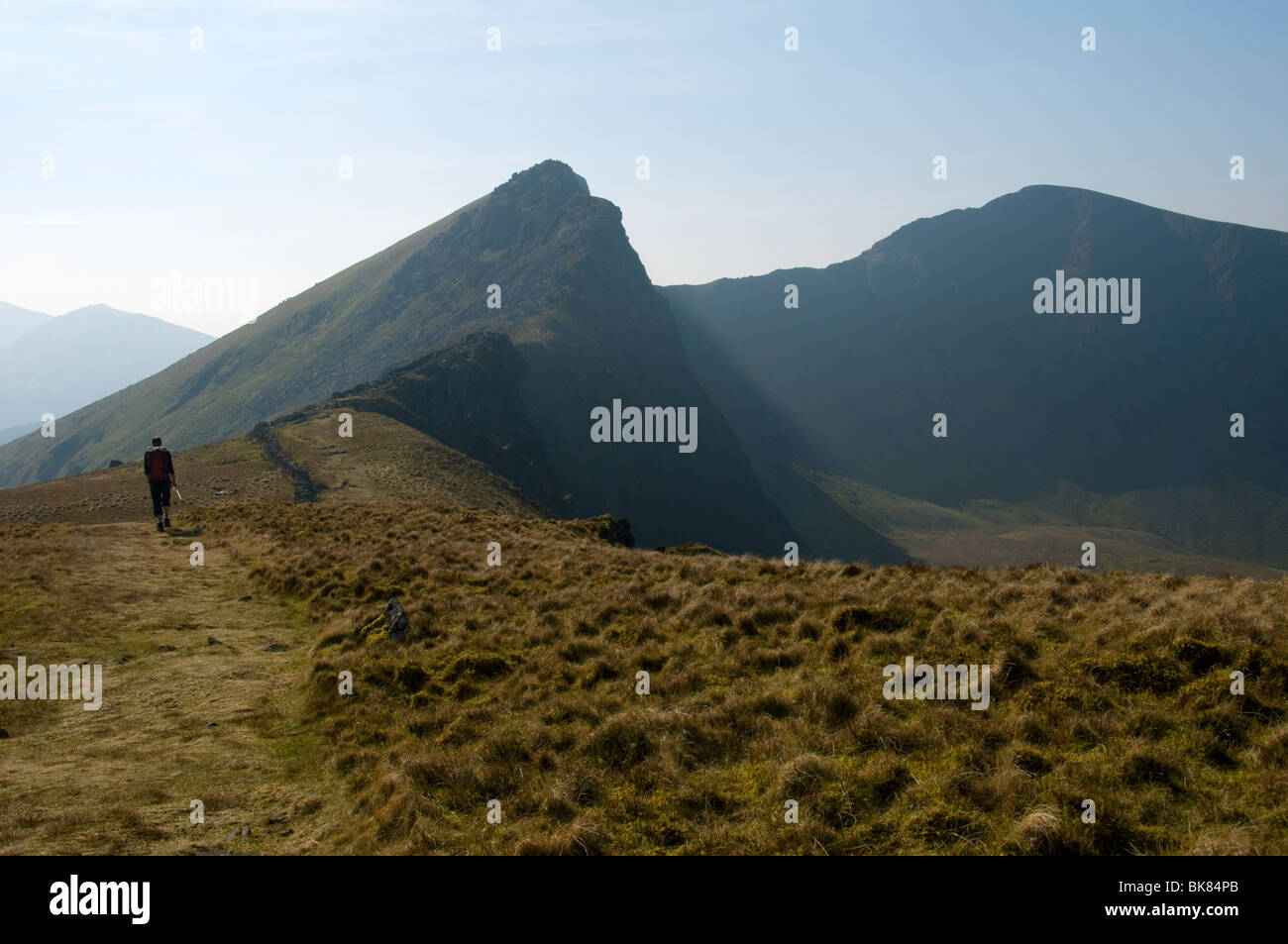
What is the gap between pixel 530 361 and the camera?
5187 inches

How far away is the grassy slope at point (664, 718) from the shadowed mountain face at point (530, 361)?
95.0 m

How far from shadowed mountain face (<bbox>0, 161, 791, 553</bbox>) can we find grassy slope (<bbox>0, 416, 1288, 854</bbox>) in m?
95.0

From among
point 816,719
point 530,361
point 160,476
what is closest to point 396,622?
point 816,719

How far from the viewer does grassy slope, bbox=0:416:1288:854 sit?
798 centimetres

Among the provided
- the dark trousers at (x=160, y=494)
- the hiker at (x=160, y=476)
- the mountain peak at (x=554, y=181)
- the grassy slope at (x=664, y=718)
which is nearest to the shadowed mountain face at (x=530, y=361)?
the mountain peak at (x=554, y=181)

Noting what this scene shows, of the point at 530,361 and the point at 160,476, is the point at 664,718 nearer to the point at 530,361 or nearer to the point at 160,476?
the point at 160,476

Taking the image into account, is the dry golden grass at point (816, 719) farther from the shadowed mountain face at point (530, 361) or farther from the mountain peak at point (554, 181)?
the mountain peak at point (554, 181)

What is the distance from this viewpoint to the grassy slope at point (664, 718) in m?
7.98

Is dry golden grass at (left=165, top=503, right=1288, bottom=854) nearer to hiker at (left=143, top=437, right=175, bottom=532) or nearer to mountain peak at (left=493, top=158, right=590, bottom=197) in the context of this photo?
hiker at (left=143, top=437, right=175, bottom=532)

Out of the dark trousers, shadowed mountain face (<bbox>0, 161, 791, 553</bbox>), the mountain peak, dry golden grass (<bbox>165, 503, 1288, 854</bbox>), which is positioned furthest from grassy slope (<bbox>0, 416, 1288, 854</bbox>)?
the mountain peak

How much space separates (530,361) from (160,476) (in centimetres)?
10490

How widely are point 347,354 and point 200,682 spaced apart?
6228 inches

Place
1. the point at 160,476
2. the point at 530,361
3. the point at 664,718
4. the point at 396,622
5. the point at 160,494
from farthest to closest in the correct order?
the point at 530,361, the point at 160,494, the point at 160,476, the point at 396,622, the point at 664,718
